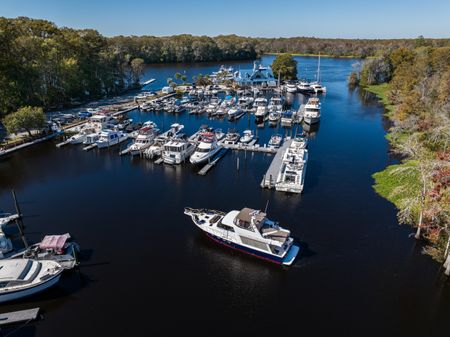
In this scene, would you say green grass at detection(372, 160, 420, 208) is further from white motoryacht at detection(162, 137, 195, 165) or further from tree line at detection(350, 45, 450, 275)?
white motoryacht at detection(162, 137, 195, 165)

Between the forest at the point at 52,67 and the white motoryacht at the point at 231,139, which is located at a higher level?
the forest at the point at 52,67

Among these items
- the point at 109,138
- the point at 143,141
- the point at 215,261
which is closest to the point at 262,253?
the point at 215,261

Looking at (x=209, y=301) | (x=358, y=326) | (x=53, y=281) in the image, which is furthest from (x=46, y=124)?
(x=358, y=326)

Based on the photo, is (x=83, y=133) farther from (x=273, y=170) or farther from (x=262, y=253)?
(x=262, y=253)

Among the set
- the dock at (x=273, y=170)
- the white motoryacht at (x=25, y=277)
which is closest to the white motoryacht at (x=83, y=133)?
the dock at (x=273, y=170)

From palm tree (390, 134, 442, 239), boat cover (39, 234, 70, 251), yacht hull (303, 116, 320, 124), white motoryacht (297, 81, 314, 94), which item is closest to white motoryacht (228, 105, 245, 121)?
yacht hull (303, 116, 320, 124)

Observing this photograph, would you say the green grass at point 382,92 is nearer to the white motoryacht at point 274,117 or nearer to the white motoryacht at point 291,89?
the white motoryacht at point 291,89
